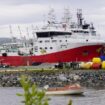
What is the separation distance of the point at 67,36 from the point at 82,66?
40.8 ft

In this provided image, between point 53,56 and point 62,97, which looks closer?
point 62,97

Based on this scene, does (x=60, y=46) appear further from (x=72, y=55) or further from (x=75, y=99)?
(x=75, y=99)

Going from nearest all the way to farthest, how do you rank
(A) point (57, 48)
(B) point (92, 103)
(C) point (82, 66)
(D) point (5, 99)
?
(B) point (92, 103) → (D) point (5, 99) → (C) point (82, 66) → (A) point (57, 48)

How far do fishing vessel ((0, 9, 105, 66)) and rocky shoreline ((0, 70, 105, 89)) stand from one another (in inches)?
637

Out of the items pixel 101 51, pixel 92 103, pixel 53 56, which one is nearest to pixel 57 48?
pixel 53 56

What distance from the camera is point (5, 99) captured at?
44.3m

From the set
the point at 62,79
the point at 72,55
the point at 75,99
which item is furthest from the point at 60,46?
the point at 75,99

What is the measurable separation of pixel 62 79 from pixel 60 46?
21.7 meters

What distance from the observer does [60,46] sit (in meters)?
79.9

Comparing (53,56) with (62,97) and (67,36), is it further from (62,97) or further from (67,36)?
(62,97)

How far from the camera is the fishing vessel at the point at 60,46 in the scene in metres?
79.6

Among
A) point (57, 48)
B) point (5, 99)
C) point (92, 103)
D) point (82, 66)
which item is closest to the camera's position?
point (92, 103)

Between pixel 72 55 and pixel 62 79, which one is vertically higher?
pixel 72 55

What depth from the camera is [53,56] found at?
79688mm
